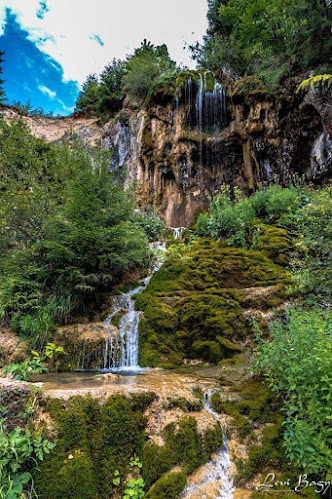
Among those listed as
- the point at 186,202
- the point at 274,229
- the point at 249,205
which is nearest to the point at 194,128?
the point at 186,202

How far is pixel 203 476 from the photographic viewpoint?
257 cm

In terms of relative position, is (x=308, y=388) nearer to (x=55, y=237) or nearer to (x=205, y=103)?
(x=55, y=237)

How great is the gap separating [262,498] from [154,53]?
75.1 feet

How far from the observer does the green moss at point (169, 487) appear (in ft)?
7.74

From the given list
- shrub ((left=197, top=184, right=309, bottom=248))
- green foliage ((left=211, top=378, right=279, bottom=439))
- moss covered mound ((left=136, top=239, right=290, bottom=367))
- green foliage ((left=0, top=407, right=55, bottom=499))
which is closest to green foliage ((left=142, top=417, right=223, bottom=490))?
green foliage ((left=211, top=378, right=279, bottom=439))

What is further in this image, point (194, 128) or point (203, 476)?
point (194, 128)

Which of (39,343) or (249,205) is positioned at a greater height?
(249,205)

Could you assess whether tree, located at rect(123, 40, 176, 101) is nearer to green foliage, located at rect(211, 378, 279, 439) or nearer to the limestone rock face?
the limestone rock face

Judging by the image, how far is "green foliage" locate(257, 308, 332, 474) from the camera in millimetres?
2166

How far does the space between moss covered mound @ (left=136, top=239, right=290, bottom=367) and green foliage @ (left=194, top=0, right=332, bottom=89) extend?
792 cm

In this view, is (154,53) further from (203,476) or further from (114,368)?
(203,476)

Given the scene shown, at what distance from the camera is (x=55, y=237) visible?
5.88 metres

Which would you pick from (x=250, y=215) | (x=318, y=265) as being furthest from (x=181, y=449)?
(x=250, y=215)

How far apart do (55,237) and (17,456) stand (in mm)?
4278
